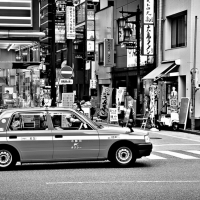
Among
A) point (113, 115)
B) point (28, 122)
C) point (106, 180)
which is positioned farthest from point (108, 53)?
point (106, 180)

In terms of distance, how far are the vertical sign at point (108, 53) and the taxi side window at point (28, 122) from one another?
2983cm

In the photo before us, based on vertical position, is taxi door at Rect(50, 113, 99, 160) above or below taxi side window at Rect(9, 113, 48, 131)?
below

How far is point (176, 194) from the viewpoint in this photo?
9.67 m

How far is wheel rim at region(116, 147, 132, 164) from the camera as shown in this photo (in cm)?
1362

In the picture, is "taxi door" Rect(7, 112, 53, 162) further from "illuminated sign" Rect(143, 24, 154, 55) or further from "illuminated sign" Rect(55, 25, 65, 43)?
"illuminated sign" Rect(55, 25, 65, 43)

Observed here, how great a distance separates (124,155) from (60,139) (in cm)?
180

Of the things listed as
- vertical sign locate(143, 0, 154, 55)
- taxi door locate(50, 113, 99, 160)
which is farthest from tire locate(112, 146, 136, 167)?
vertical sign locate(143, 0, 154, 55)

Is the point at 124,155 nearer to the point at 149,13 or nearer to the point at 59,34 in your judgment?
the point at 149,13

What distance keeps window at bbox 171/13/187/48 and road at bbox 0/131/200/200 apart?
16.8 meters

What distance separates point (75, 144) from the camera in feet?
43.5

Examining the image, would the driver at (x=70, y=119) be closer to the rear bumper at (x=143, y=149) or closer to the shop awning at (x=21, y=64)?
the rear bumper at (x=143, y=149)

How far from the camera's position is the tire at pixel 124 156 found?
13594 millimetres

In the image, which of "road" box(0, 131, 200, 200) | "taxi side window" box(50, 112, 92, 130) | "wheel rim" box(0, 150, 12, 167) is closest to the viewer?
"road" box(0, 131, 200, 200)

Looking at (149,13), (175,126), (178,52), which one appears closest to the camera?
(175,126)
